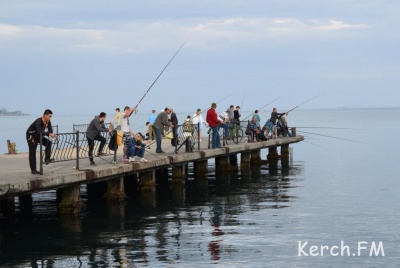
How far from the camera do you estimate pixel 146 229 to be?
20.5 meters

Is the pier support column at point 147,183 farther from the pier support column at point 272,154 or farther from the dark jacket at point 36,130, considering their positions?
the pier support column at point 272,154

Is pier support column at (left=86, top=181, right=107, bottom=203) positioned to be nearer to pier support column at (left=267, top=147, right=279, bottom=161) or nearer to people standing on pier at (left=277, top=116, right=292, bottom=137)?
people standing on pier at (left=277, top=116, right=292, bottom=137)

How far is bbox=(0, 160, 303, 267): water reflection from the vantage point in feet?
55.7

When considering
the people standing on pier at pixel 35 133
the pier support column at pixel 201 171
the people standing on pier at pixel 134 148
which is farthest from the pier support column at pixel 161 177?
the people standing on pier at pixel 35 133

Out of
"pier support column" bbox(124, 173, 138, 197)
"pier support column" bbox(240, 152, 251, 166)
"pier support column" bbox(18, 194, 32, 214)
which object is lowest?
"pier support column" bbox(18, 194, 32, 214)

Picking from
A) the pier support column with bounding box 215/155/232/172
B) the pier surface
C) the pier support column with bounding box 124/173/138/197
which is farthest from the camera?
the pier support column with bounding box 215/155/232/172

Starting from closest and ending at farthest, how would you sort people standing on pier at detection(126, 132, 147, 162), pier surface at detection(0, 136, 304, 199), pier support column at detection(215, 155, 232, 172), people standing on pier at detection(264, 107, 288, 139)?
pier surface at detection(0, 136, 304, 199) → people standing on pier at detection(126, 132, 147, 162) → pier support column at detection(215, 155, 232, 172) → people standing on pier at detection(264, 107, 288, 139)

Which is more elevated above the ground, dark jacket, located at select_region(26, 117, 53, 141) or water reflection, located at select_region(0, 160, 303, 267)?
dark jacket, located at select_region(26, 117, 53, 141)

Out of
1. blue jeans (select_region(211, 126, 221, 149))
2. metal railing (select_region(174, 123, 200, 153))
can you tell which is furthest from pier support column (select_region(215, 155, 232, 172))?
blue jeans (select_region(211, 126, 221, 149))

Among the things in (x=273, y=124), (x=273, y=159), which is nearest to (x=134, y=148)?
(x=273, y=124)

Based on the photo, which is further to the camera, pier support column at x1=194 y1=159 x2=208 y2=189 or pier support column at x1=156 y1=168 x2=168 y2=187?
pier support column at x1=194 y1=159 x2=208 y2=189

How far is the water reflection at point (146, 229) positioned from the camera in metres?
17.0

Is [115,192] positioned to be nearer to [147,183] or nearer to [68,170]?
[147,183]

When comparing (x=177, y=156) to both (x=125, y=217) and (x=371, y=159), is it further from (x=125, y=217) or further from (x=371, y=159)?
(x=371, y=159)
